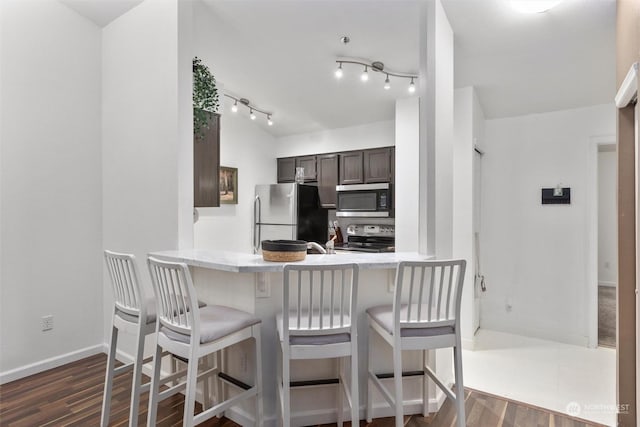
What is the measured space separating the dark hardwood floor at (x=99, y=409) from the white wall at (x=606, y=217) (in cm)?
505

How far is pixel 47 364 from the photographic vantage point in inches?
111

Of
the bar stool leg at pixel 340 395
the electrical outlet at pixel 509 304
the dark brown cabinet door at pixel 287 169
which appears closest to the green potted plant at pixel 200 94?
the bar stool leg at pixel 340 395

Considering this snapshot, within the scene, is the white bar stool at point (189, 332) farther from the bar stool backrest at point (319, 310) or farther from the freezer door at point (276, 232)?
the freezer door at point (276, 232)

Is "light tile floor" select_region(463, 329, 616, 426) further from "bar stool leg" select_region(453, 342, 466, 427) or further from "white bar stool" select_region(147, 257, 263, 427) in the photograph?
"white bar stool" select_region(147, 257, 263, 427)

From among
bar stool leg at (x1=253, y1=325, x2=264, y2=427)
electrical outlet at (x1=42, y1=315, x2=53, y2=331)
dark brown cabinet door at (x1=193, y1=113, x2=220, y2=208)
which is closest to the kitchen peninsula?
bar stool leg at (x1=253, y1=325, x2=264, y2=427)

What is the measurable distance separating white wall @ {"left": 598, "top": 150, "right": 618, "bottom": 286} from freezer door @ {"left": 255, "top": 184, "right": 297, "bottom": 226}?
5.32m

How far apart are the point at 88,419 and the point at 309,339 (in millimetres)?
1639

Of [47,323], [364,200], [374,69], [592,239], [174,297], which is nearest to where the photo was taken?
[174,297]

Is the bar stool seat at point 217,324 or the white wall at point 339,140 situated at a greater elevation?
the white wall at point 339,140

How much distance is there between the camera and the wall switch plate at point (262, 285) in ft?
6.62

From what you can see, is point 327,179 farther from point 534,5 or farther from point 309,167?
point 534,5


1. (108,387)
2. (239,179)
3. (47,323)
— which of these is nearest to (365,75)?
(239,179)

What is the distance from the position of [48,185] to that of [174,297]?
2.01m

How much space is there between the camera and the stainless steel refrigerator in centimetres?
466
